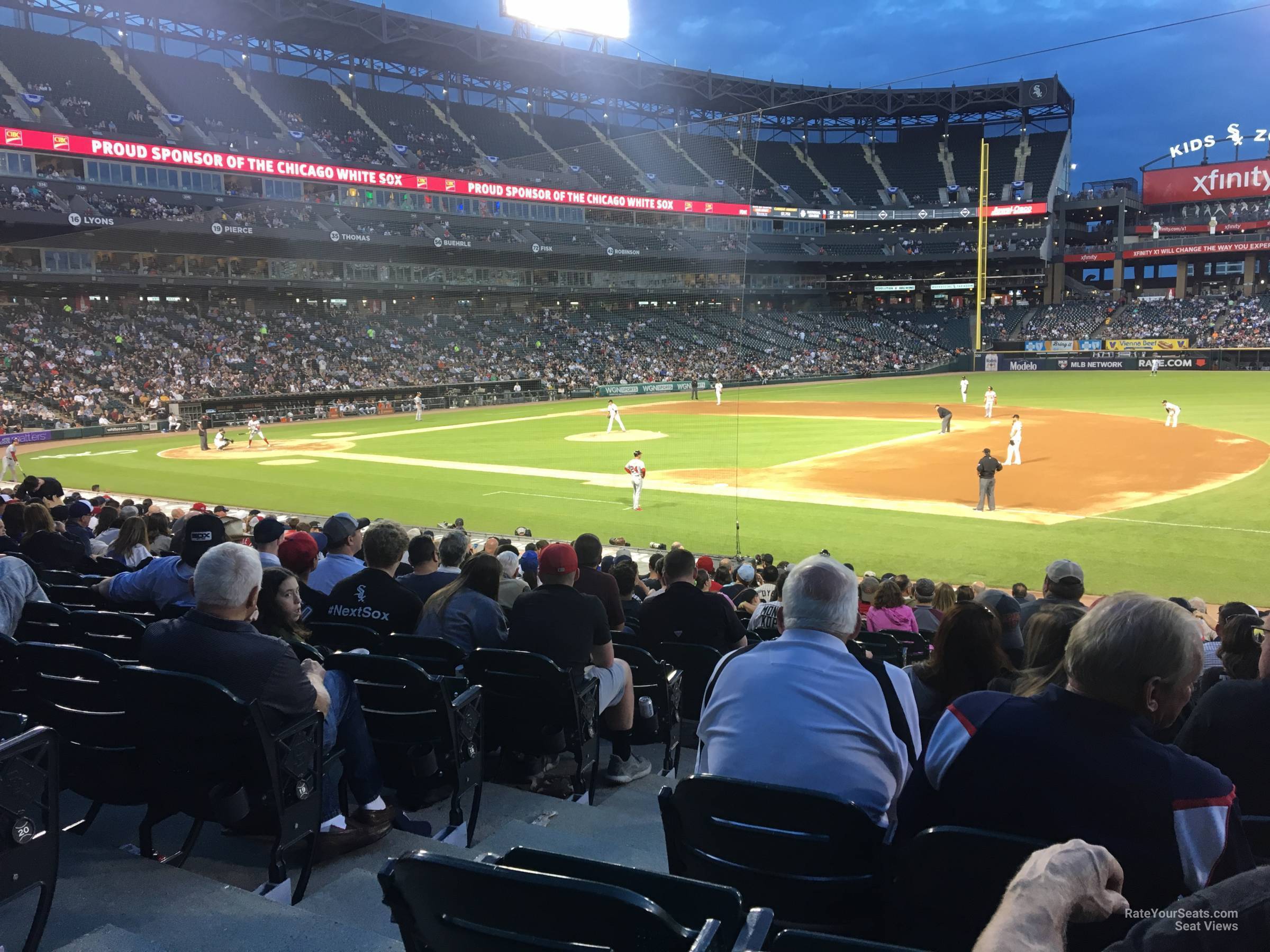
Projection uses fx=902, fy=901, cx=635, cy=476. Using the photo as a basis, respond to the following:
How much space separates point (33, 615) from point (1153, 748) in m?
6.82

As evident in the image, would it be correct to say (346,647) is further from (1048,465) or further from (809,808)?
(1048,465)

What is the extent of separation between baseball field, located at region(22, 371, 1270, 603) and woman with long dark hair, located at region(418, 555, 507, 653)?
1151 centimetres

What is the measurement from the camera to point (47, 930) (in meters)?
3.52

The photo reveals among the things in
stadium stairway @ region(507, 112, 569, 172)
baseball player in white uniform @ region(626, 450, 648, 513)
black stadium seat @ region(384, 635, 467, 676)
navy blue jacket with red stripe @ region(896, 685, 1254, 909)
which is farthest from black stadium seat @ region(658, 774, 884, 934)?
stadium stairway @ region(507, 112, 569, 172)

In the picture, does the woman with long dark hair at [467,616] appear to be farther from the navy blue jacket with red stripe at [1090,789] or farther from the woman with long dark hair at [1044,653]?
the navy blue jacket with red stripe at [1090,789]

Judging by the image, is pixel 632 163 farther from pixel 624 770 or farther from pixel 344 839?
pixel 344 839

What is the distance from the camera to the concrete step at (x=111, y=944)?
3.19m

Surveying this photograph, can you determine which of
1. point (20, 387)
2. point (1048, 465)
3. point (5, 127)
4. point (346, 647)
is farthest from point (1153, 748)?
point (5, 127)

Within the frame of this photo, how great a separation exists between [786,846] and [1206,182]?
10000cm

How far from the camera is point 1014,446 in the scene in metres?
27.0

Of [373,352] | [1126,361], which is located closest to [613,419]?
[373,352]

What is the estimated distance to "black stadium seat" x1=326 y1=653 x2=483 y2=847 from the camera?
4.69 meters

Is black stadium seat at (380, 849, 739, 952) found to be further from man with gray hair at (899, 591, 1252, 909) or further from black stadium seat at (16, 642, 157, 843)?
black stadium seat at (16, 642, 157, 843)

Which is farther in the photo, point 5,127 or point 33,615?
point 5,127
